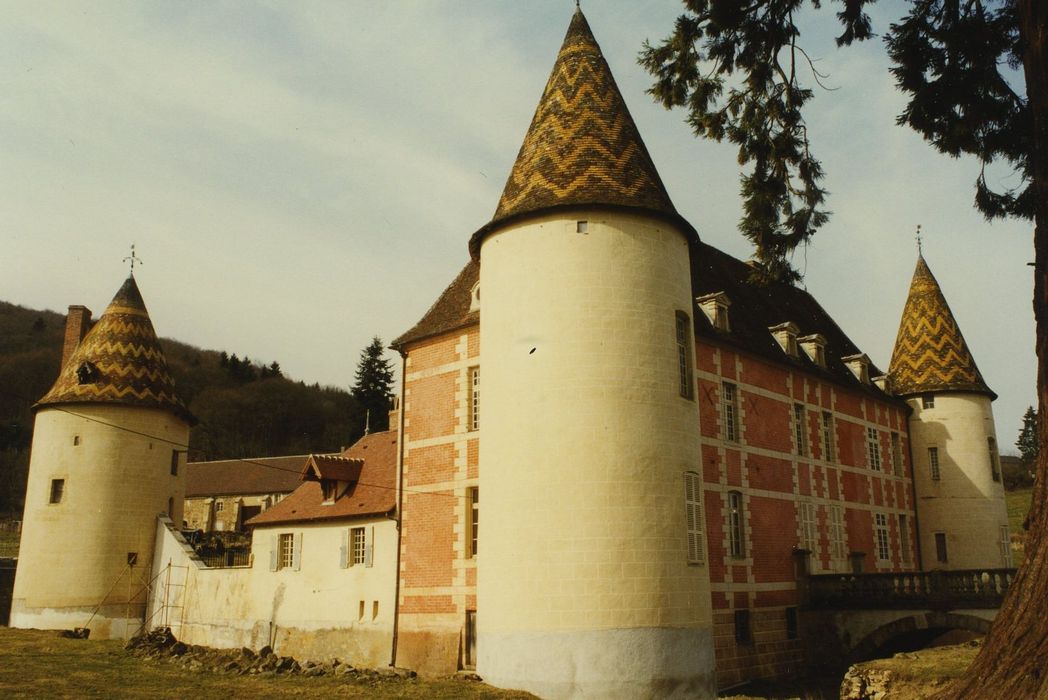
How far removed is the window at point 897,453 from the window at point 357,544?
703 inches

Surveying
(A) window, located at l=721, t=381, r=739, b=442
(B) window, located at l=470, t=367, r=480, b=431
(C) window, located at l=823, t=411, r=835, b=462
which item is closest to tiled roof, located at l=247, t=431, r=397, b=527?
(B) window, located at l=470, t=367, r=480, b=431

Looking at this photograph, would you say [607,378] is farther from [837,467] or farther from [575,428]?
[837,467]

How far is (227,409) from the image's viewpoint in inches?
3155

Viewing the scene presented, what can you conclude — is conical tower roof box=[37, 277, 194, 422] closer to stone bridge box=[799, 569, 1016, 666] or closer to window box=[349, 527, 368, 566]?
window box=[349, 527, 368, 566]

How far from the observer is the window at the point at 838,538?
2520 cm

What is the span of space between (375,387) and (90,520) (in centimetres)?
3297

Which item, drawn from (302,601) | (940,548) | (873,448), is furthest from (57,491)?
(940,548)

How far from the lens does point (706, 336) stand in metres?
21.5

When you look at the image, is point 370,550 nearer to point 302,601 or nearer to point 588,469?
point 302,601

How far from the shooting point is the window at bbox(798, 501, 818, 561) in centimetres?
2394

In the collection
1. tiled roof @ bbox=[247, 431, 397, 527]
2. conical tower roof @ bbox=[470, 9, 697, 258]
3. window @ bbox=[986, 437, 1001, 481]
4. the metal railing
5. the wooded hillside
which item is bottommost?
the metal railing

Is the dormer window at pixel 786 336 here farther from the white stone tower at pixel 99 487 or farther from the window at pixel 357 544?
the white stone tower at pixel 99 487

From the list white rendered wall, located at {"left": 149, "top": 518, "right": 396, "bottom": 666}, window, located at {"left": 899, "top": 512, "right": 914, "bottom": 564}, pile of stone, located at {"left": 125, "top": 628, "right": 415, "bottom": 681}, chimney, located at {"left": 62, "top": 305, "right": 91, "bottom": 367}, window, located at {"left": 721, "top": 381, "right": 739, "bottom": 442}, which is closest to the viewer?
pile of stone, located at {"left": 125, "top": 628, "right": 415, "bottom": 681}

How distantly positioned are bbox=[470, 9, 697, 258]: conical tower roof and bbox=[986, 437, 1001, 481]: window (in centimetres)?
1782
